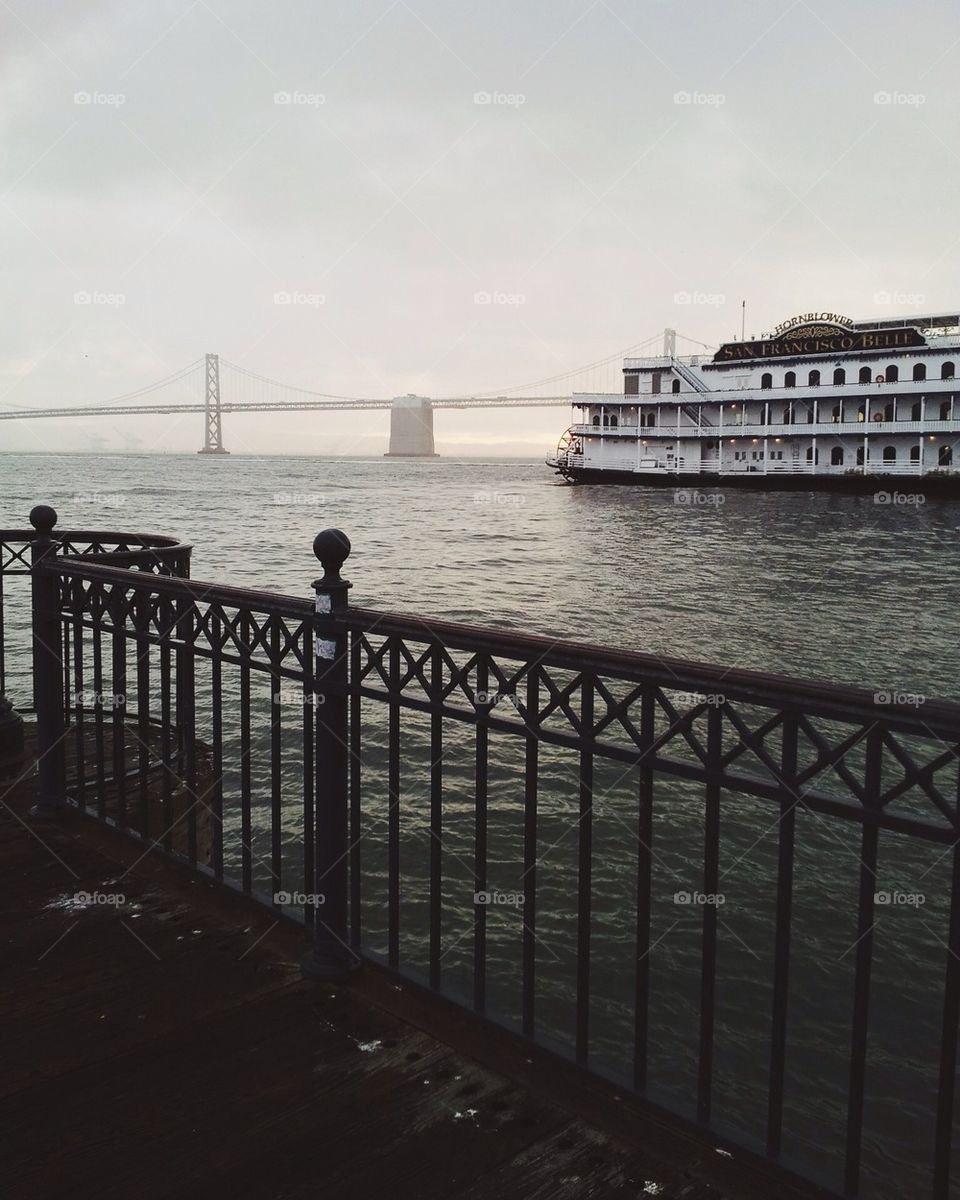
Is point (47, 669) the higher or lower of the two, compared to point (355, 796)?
higher

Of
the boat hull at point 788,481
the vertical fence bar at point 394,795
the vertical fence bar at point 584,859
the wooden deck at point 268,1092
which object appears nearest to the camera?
the wooden deck at point 268,1092

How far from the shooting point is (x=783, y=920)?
8.09ft

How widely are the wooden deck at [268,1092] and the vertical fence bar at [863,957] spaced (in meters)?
0.20

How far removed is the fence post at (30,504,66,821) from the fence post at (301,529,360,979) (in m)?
1.96

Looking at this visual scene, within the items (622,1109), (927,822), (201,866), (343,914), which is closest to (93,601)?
(201,866)

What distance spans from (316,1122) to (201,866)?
192 cm

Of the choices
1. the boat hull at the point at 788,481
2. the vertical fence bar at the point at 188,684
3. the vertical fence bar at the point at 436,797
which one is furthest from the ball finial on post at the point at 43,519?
the boat hull at the point at 788,481

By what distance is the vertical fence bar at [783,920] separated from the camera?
2.32m

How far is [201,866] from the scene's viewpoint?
14.3ft

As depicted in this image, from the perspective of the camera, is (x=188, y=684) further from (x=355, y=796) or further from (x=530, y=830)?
(x=530, y=830)

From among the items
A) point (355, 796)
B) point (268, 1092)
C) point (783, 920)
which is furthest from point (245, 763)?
point (783, 920)

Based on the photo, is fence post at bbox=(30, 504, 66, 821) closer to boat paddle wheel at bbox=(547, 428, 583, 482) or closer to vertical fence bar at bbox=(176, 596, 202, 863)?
vertical fence bar at bbox=(176, 596, 202, 863)

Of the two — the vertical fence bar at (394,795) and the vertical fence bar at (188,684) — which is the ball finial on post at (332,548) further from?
the vertical fence bar at (188,684)

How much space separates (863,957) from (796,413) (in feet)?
232
